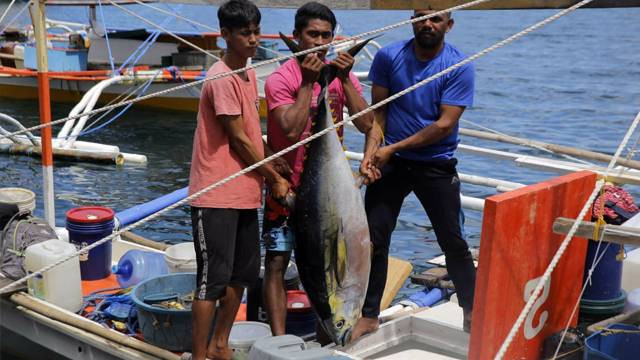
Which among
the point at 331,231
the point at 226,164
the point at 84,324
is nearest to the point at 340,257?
the point at 331,231

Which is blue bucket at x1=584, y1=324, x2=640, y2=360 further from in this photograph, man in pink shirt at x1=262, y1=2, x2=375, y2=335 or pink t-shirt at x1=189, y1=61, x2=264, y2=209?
pink t-shirt at x1=189, y1=61, x2=264, y2=209

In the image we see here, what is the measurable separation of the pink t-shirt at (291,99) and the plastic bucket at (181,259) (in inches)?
55.1

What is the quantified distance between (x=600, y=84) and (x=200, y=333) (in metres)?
22.5

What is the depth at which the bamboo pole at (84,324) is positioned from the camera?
4402 millimetres

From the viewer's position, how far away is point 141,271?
18.7ft

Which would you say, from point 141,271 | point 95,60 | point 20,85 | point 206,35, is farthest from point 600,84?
point 141,271

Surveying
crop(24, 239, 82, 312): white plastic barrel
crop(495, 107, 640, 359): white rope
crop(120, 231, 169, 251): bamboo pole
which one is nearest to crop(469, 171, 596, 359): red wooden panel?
crop(495, 107, 640, 359): white rope

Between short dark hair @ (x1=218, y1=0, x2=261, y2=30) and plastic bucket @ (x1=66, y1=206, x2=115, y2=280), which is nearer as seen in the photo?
short dark hair @ (x1=218, y1=0, x2=261, y2=30)

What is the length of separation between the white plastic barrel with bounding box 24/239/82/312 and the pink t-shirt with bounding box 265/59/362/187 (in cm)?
161

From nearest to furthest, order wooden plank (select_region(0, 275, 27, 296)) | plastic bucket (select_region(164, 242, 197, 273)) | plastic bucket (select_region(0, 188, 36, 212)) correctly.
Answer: wooden plank (select_region(0, 275, 27, 296)) → plastic bucket (select_region(164, 242, 197, 273)) → plastic bucket (select_region(0, 188, 36, 212))

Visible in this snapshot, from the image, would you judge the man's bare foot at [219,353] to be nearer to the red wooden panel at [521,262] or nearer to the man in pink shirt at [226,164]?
the man in pink shirt at [226,164]

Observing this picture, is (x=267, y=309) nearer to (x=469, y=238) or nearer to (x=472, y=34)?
(x=469, y=238)

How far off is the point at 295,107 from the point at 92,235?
Answer: 8.00 feet

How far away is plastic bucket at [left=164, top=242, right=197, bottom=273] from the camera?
5.38 metres
